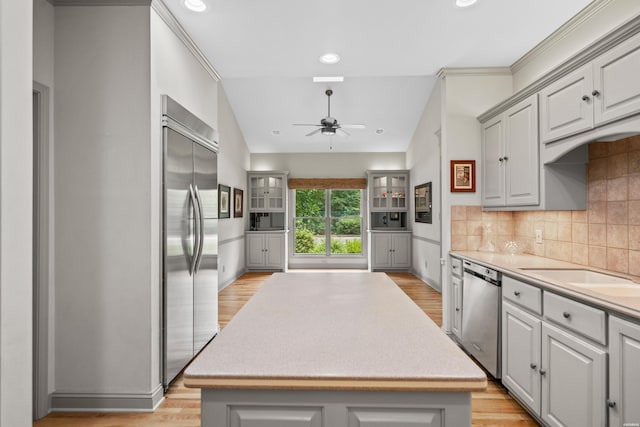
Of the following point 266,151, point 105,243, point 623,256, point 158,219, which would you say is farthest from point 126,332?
point 266,151

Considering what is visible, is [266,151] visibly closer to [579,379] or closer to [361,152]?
[361,152]

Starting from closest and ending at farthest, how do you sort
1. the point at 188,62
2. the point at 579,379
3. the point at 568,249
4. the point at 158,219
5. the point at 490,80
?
the point at 579,379 < the point at 158,219 < the point at 568,249 < the point at 188,62 < the point at 490,80

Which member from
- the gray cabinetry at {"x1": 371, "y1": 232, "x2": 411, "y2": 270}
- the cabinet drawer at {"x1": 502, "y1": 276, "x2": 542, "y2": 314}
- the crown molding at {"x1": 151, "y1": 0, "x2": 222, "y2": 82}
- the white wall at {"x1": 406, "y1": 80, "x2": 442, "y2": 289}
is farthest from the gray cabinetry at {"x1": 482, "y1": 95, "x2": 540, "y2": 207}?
the gray cabinetry at {"x1": 371, "y1": 232, "x2": 411, "y2": 270}

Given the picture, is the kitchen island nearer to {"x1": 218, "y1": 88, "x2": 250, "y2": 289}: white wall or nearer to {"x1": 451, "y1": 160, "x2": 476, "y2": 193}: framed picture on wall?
{"x1": 451, "y1": 160, "x2": 476, "y2": 193}: framed picture on wall

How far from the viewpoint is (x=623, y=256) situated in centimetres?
216

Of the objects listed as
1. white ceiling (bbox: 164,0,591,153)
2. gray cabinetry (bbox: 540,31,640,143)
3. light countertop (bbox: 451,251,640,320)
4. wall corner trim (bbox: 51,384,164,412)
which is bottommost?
wall corner trim (bbox: 51,384,164,412)

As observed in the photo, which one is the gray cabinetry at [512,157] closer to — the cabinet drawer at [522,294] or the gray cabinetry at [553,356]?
the cabinet drawer at [522,294]

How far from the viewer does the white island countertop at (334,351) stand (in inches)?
35.2

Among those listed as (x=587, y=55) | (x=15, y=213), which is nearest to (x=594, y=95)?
(x=587, y=55)

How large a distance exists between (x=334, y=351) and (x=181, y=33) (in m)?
2.72

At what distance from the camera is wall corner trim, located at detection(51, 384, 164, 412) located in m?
2.26

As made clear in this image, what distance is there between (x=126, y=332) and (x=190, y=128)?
5.21 feet

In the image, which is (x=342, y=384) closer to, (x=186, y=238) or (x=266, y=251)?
(x=186, y=238)

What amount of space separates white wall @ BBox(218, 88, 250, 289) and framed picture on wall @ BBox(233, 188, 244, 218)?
0.30ft
